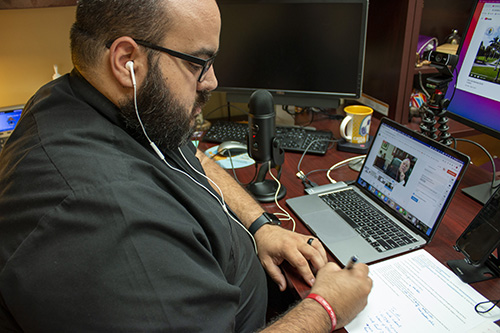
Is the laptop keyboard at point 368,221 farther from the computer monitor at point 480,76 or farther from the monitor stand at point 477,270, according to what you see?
the computer monitor at point 480,76

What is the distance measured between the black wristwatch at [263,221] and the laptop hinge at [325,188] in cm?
17

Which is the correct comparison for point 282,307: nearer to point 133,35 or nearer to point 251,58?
point 133,35

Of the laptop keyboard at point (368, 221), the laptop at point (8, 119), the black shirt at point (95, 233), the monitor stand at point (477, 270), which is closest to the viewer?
the black shirt at point (95, 233)

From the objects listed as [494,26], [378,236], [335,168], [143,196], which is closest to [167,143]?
[143,196]

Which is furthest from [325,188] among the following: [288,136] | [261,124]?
[288,136]

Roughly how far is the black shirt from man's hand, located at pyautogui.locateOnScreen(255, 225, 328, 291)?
0.23 metres

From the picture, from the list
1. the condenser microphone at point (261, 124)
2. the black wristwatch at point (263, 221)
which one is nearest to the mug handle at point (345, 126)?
the condenser microphone at point (261, 124)

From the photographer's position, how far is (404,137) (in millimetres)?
955

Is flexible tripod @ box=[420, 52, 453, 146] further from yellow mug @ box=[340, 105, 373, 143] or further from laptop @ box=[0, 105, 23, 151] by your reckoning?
laptop @ box=[0, 105, 23, 151]

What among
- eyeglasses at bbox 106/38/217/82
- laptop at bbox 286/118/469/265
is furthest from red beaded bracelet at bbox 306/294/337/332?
eyeglasses at bbox 106/38/217/82

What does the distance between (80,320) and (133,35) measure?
490 mm

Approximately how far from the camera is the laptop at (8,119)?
144 centimetres

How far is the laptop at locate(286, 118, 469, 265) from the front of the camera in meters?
0.84

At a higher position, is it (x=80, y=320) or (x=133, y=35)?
(x=133, y=35)
